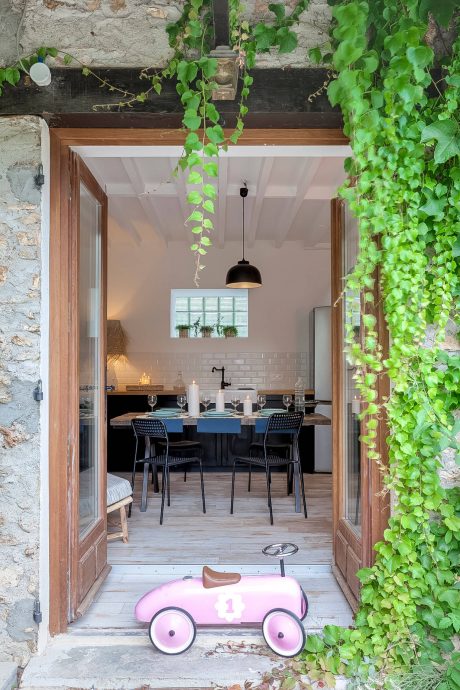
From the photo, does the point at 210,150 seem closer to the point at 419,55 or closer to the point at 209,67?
the point at 209,67

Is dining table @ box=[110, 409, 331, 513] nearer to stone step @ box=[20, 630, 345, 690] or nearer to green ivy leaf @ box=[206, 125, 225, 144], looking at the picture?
stone step @ box=[20, 630, 345, 690]

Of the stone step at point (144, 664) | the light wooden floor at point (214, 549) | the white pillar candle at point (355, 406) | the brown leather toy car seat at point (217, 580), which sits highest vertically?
the white pillar candle at point (355, 406)

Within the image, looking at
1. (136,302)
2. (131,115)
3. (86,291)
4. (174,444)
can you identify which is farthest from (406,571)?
(136,302)

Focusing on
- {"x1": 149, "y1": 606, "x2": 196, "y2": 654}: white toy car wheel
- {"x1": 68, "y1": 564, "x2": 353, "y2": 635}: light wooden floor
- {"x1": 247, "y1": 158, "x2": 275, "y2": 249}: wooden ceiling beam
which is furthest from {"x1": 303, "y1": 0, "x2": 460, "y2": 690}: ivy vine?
{"x1": 247, "y1": 158, "x2": 275, "y2": 249}: wooden ceiling beam

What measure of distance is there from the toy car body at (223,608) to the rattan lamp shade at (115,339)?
674 centimetres

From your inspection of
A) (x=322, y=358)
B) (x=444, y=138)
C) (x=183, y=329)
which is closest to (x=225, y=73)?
(x=444, y=138)

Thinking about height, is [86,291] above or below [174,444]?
above

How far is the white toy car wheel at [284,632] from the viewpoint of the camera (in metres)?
2.50

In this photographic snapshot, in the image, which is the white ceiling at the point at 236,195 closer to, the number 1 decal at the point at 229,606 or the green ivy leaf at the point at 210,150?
the green ivy leaf at the point at 210,150

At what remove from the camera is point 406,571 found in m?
2.38

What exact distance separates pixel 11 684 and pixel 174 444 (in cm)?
307

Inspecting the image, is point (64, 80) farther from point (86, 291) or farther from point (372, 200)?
point (372, 200)

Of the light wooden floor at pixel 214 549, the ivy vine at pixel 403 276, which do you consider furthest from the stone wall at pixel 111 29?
the light wooden floor at pixel 214 549

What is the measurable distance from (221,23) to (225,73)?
204 millimetres
